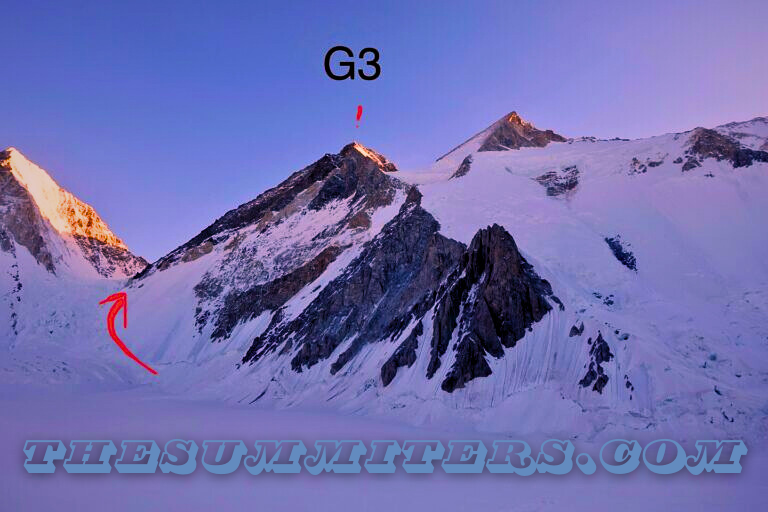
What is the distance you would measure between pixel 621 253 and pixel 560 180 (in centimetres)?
2011

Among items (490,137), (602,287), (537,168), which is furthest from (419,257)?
(490,137)

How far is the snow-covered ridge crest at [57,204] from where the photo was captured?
127312mm

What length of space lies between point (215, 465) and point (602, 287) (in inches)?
1332

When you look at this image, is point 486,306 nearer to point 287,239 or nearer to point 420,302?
point 420,302

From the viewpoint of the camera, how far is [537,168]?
74.4 m

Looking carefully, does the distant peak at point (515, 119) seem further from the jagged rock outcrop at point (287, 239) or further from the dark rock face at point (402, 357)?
the dark rock face at point (402, 357)

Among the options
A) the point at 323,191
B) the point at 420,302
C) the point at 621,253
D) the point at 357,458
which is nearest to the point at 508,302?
the point at 420,302

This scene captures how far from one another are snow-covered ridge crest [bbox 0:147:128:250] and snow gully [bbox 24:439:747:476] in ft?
399

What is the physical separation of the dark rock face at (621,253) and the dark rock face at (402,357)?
58.6 feet

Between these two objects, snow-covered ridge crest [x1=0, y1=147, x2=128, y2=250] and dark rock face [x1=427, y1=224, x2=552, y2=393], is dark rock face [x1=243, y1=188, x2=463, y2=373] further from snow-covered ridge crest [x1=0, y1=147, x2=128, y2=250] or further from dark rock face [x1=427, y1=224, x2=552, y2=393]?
snow-covered ridge crest [x1=0, y1=147, x2=128, y2=250]

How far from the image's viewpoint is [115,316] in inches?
4080

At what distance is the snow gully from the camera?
63.1ft

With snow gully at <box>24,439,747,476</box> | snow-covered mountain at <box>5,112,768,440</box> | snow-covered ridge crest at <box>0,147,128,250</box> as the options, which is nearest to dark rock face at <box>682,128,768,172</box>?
snow-covered mountain at <box>5,112,768,440</box>

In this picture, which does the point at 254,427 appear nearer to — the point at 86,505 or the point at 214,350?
the point at 86,505
